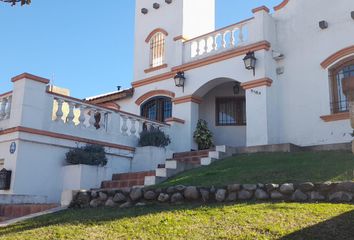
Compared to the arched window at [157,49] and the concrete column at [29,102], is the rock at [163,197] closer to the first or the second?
the concrete column at [29,102]

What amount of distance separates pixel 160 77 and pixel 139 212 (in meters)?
10.0

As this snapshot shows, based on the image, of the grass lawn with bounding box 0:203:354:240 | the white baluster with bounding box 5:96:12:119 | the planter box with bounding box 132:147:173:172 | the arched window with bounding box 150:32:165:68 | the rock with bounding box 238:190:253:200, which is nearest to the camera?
the grass lawn with bounding box 0:203:354:240

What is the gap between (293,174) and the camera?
865 cm

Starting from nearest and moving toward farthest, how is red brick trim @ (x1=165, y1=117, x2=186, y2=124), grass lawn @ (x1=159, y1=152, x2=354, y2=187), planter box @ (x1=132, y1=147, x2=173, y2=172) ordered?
1. grass lawn @ (x1=159, y1=152, x2=354, y2=187)
2. planter box @ (x1=132, y1=147, x2=173, y2=172)
3. red brick trim @ (x1=165, y1=117, x2=186, y2=124)

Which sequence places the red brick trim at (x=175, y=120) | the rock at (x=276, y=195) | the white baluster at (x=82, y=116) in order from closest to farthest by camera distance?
1. the rock at (x=276, y=195)
2. the white baluster at (x=82, y=116)
3. the red brick trim at (x=175, y=120)

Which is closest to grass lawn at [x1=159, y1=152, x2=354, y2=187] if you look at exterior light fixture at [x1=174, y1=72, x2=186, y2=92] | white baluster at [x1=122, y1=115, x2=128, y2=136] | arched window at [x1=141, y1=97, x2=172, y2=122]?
white baluster at [x1=122, y1=115, x2=128, y2=136]

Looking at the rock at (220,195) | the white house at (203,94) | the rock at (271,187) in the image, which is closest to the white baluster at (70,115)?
the white house at (203,94)

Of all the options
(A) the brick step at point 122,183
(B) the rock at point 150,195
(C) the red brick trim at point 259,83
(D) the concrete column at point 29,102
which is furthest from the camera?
(C) the red brick trim at point 259,83

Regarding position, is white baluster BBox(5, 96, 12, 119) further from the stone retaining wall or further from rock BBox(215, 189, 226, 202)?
rock BBox(215, 189, 226, 202)

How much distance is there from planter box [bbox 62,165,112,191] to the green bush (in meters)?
0.26

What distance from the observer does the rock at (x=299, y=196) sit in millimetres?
7454

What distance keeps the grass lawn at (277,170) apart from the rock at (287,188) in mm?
507

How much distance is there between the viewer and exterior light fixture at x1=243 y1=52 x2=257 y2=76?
14001mm

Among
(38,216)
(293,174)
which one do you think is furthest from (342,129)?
(38,216)
